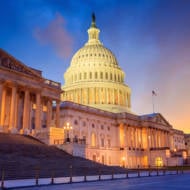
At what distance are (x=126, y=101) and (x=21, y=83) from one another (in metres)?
72.1

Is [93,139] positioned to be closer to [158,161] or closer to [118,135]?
[118,135]

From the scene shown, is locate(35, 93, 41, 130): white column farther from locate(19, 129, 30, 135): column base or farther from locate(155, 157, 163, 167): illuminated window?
locate(155, 157, 163, 167): illuminated window

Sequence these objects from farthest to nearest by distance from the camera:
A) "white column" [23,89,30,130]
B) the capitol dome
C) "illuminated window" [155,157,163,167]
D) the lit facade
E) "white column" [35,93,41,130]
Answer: the capitol dome
"illuminated window" [155,157,163,167]
the lit facade
"white column" [35,93,41,130]
"white column" [23,89,30,130]

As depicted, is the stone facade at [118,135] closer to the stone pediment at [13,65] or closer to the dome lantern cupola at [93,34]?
the stone pediment at [13,65]

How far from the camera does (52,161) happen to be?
3538 centimetres

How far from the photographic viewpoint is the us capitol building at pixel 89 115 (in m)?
53.4

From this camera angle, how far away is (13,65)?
53.9m

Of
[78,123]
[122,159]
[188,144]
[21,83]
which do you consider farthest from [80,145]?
[188,144]

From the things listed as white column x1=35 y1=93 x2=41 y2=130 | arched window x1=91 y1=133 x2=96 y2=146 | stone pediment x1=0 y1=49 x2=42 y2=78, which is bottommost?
arched window x1=91 y1=133 x2=96 y2=146

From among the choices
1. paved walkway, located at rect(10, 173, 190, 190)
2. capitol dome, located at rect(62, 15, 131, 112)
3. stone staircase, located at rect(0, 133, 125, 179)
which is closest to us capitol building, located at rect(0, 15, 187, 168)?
capitol dome, located at rect(62, 15, 131, 112)

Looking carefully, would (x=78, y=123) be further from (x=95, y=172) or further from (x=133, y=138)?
(x=95, y=172)

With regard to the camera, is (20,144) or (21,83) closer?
(20,144)

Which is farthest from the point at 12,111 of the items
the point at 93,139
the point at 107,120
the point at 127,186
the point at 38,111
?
the point at 107,120

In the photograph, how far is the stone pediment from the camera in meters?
51.9
